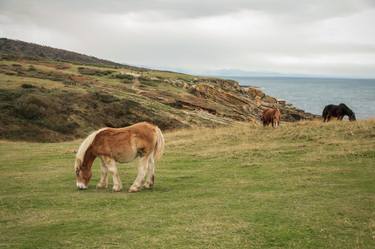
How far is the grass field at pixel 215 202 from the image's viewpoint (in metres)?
9.59

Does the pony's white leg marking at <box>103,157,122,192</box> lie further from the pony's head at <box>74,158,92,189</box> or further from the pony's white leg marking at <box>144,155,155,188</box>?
the pony's white leg marking at <box>144,155,155,188</box>

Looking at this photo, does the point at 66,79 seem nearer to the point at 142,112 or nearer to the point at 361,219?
the point at 142,112

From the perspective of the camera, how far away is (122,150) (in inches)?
573

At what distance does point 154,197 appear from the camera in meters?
13.6

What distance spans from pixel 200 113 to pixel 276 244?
44.3 metres

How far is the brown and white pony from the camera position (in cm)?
1457

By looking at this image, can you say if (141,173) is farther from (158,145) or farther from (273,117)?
(273,117)

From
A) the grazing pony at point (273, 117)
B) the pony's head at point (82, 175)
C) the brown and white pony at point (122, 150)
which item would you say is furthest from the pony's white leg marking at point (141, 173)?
the grazing pony at point (273, 117)

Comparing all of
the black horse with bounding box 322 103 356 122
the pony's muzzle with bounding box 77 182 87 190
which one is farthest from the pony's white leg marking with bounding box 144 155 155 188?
the black horse with bounding box 322 103 356 122

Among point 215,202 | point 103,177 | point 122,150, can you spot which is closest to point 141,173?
point 122,150

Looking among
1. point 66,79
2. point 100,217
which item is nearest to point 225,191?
point 100,217

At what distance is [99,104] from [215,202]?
3614 cm

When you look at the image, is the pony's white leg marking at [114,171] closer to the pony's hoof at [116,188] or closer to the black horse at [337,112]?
the pony's hoof at [116,188]

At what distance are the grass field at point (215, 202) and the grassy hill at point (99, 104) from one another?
1710 centimetres
